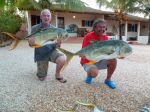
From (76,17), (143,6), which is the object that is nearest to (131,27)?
(143,6)

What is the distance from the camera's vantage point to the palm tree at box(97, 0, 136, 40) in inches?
1118

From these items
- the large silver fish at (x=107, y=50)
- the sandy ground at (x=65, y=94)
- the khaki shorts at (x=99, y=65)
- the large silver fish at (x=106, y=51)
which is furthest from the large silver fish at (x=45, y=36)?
the khaki shorts at (x=99, y=65)

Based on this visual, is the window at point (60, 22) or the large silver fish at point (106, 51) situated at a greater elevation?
the window at point (60, 22)

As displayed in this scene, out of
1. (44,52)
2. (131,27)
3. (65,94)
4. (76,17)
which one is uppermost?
(76,17)

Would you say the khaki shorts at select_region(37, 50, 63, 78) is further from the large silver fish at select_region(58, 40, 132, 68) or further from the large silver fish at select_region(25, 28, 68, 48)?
the large silver fish at select_region(25, 28, 68, 48)

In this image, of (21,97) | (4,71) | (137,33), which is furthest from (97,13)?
(21,97)

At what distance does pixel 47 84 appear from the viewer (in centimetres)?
619

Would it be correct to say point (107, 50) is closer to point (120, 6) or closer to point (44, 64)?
point (44, 64)

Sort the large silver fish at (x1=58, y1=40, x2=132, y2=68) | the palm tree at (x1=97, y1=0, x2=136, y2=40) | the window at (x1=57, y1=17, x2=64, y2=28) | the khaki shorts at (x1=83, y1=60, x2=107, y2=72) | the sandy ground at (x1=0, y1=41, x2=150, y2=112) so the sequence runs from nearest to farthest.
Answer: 1. the large silver fish at (x1=58, y1=40, x2=132, y2=68)
2. the sandy ground at (x1=0, y1=41, x2=150, y2=112)
3. the khaki shorts at (x1=83, y1=60, x2=107, y2=72)
4. the window at (x1=57, y1=17, x2=64, y2=28)
5. the palm tree at (x1=97, y1=0, x2=136, y2=40)

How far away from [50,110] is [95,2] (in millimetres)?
27326

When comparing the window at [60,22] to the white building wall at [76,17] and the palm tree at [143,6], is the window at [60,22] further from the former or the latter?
the palm tree at [143,6]

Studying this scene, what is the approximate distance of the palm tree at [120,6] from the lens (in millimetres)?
28391

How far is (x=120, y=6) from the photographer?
29219 millimetres

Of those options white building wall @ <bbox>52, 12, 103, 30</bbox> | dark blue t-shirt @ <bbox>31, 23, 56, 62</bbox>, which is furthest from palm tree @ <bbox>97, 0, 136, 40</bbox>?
dark blue t-shirt @ <bbox>31, 23, 56, 62</bbox>
